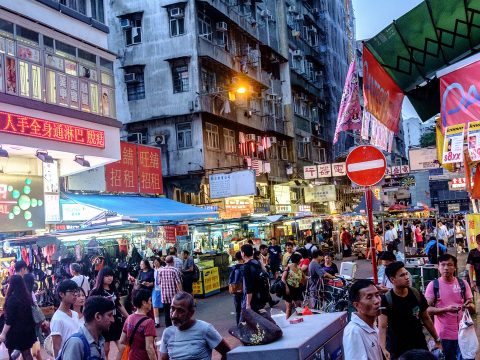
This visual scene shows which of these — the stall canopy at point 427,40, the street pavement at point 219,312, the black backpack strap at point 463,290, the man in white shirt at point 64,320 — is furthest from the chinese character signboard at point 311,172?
the man in white shirt at point 64,320

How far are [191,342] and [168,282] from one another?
27.1 feet

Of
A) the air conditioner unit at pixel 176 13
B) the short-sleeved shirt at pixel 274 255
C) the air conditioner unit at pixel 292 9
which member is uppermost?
the air conditioner unit at pixel 292 9

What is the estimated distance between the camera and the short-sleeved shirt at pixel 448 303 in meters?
6.69

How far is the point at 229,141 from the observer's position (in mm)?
30562

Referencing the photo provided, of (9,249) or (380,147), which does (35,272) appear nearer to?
(9,249)

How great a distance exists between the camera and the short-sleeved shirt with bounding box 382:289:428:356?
17.8 feet

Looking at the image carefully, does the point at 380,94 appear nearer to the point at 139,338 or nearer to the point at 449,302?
the point at 449,302

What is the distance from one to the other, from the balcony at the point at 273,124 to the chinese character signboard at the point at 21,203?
18.5m

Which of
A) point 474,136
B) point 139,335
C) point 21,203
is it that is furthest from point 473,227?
point 21,203

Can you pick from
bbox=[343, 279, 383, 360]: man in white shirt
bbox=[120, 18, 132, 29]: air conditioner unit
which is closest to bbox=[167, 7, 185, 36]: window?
bbox=[120, 18, 132, 29]: air conditioner unit

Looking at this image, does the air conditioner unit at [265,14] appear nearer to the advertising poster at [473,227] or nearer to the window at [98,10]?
the window at [98,10]

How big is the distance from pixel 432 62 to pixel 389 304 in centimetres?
246

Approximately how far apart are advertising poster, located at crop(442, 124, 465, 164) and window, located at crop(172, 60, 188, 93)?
72.7 ft

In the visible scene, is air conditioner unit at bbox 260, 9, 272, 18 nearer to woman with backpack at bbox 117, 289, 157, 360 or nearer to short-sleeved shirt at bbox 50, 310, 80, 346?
short-sleeved shirt at bbox 50, 310, 80, 346
